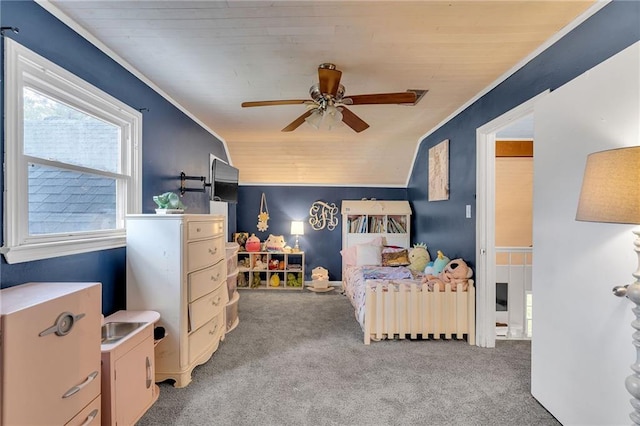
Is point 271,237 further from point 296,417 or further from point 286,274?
point 296,417

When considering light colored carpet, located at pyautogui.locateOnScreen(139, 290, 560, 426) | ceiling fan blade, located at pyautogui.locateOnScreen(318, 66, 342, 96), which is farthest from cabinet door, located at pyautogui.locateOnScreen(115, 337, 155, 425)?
ceiling fan blade, located at pyautogui.locateOnScreen(318, 66, 342, 96)

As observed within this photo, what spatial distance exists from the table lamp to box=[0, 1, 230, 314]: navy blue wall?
2451 mm

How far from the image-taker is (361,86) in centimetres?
253

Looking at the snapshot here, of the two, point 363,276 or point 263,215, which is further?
point 263,215

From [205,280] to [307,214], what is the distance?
304 centimetres

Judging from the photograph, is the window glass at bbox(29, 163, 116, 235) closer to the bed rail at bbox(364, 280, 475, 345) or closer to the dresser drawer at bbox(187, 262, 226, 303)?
the dresser drawer at bbox(187, 262, 226, 303)

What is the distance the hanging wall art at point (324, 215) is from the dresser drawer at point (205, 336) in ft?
9.19

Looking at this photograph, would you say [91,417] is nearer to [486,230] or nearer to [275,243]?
[486,230]

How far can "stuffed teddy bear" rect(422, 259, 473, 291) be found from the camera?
285 centimetres

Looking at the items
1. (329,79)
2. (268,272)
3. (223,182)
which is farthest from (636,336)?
(268,272)

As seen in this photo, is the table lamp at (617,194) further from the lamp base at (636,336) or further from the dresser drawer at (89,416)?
the dresser drawer at (89,416)

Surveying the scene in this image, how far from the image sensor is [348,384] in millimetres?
2113

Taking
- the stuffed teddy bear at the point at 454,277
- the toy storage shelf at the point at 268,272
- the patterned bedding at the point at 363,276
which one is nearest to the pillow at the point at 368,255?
the patterned bedding at the point at 363,276

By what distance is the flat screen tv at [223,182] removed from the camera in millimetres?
3713
